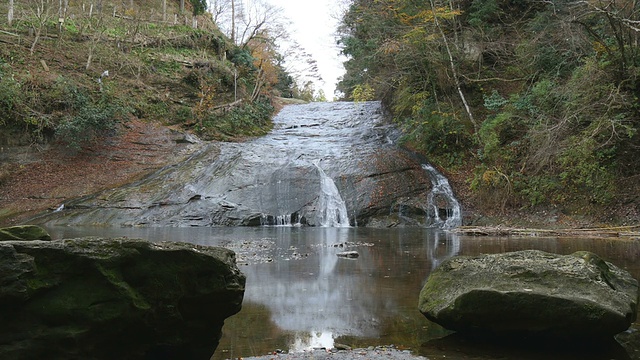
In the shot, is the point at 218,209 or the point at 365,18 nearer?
the point at 218,209

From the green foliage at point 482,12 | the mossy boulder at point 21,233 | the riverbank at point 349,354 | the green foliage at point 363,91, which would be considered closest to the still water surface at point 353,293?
the riverbank at point 349,354

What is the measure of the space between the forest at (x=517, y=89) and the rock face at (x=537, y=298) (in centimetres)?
1058

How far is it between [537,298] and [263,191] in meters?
14.6

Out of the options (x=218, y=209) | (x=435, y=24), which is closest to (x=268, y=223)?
(x=218, y=209)

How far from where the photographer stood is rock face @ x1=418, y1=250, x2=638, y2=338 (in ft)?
12.4

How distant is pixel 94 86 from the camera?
76.9ft

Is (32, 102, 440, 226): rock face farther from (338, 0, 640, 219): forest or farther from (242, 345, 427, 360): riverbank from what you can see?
(242, 345, 427, 360): riverbank

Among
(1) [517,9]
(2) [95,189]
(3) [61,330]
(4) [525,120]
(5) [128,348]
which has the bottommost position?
(5) [128,348]

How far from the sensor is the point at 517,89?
2059cm

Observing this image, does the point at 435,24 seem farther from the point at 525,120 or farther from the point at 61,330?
the point at 61,330

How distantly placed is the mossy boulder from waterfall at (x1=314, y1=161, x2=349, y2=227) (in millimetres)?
12900

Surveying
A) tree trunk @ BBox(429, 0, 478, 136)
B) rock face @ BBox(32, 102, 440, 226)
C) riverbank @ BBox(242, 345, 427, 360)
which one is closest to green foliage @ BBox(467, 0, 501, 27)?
tree trunk @ BBox(429, 0, 478, 136)

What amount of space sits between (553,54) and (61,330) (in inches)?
745

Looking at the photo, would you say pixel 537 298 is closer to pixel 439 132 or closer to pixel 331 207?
pixel 331 207
